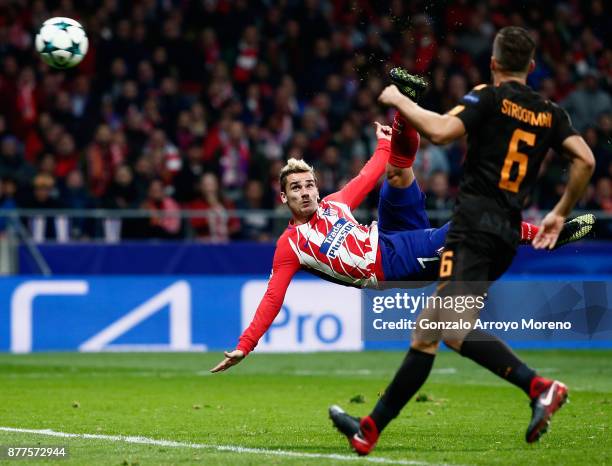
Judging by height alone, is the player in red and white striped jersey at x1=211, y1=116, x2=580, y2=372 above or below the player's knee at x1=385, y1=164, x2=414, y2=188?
below

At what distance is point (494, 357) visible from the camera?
260 inches

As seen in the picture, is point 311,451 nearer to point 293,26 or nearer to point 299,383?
point 299,383

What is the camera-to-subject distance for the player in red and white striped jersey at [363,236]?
26.4 feet

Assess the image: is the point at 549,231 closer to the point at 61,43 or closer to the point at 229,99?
the point at 61,43

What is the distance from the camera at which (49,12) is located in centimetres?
1902

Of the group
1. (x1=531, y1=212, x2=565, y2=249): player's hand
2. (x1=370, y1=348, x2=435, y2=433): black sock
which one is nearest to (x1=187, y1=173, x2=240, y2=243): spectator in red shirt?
(x1=370, y1=348, x2=435, y2=433): black sock

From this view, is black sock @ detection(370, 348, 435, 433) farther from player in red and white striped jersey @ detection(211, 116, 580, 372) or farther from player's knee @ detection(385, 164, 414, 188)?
player's knee @ detection(385, 164, 414, 188)

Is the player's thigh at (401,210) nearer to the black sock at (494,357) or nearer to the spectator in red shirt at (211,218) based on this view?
the black sock at (494,357)

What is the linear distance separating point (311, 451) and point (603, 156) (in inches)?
499

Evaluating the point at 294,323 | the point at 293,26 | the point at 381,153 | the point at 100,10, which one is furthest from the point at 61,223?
the point at 381,153

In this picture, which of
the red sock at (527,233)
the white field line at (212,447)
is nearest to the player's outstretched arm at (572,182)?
the white field line at (212,447)

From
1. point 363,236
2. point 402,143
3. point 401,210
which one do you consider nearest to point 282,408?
point 363,236

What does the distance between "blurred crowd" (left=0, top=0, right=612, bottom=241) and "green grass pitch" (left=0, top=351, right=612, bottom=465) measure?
2518 mm

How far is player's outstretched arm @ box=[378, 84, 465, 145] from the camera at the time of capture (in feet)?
20.8
